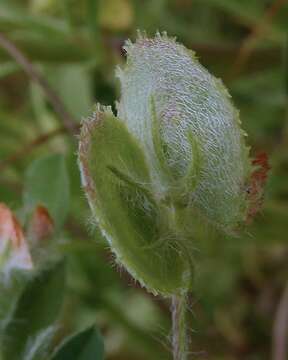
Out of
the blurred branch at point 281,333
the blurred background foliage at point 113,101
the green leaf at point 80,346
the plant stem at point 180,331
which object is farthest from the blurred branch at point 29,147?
the plant stem at point 180,331

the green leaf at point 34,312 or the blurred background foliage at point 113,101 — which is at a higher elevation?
the blurred background foliage at point 113,101

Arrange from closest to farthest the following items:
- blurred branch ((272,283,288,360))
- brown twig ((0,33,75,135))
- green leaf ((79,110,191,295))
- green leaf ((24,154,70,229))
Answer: green leaf ((79,110,191,295)) < green leaf ((24,154,70,229)) < brown twig ((0,33,75,135)) < blurred branch ((272,283,288,360))

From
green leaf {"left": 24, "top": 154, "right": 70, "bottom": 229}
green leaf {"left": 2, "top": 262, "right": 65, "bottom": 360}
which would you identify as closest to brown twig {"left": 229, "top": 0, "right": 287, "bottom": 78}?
green leaf {"left": 24, "top": 154, "right": 70, "bottom": 229}

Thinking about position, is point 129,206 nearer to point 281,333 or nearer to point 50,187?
point 50,187

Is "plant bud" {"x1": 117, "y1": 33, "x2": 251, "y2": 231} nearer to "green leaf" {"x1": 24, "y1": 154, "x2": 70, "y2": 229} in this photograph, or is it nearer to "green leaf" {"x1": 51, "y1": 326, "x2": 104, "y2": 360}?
"green leaf" {"x1": 51, "y1": 326, "x2": 104, "y2": 360}

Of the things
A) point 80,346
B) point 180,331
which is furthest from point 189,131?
point 80,346

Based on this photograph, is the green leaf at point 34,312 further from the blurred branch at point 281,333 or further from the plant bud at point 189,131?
the blurred branch at point 281,333

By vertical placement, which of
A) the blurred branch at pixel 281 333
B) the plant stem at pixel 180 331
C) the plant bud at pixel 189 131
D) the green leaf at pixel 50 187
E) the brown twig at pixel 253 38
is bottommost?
the plant stem at pixel 180 331
